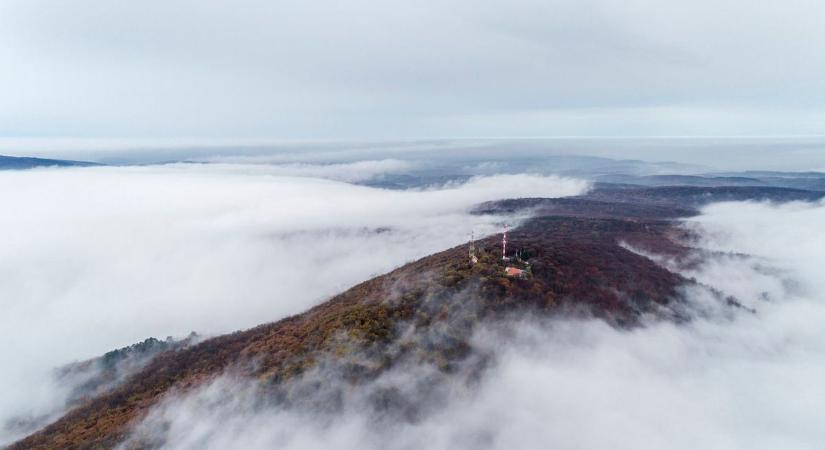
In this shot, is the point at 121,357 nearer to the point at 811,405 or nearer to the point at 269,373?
the point at 269,373

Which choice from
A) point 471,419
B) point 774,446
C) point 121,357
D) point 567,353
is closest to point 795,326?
point 774,446

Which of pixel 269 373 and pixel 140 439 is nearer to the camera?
pixel 140 439

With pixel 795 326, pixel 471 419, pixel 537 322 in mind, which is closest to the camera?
pixel 471 419

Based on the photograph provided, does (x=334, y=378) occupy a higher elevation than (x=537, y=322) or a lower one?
lower

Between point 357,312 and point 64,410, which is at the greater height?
point 357,312

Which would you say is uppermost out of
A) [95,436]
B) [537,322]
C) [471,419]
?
[537,322]

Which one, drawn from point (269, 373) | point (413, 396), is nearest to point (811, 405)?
point (413, 396)

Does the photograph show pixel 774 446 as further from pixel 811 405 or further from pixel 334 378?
pixel 334 378

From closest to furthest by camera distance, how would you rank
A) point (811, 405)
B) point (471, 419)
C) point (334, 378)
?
point (471, 419)
point (334, 378)
point (811, 405)

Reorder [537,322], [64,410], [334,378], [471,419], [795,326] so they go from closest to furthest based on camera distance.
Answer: [471,419] → [334,378] → [537,322] → [64,410] → [795,326]
